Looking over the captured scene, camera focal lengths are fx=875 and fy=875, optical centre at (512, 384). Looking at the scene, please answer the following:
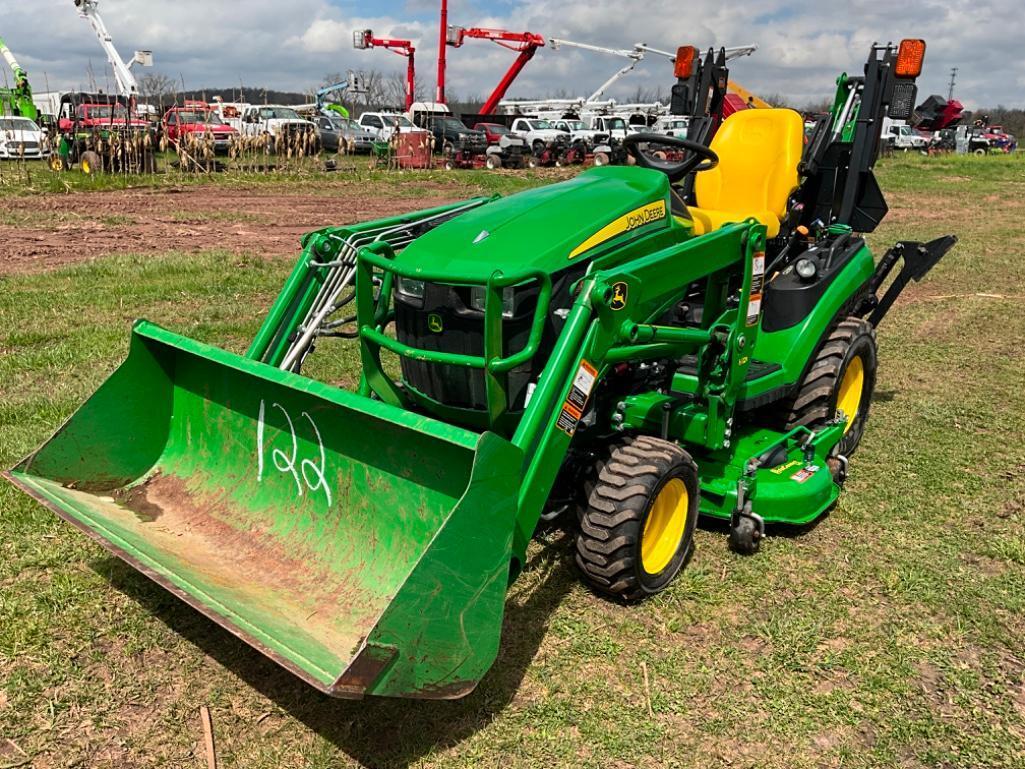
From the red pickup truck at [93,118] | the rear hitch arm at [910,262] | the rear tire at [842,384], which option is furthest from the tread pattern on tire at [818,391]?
the red pickup truck at [93,118]

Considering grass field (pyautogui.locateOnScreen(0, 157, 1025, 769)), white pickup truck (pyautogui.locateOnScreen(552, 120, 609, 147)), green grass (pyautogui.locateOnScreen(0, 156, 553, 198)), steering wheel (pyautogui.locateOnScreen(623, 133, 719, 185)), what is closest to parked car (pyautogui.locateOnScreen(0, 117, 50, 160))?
green grass (pyautogui.locateOnScreen(0, 156, 553, 198))

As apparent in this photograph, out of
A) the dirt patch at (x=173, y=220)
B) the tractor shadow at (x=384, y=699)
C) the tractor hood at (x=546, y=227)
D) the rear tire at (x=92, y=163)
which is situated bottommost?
the tractor shadow at (x=384, y=699)

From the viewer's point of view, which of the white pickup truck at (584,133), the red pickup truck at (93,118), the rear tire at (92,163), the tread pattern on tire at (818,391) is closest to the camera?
the tread pattern on tire at (818,391)

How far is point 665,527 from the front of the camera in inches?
137

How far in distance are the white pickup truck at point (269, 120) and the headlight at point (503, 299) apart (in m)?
22.3

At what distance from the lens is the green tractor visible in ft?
8.50

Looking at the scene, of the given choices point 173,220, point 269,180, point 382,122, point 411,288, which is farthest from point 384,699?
point 382,122

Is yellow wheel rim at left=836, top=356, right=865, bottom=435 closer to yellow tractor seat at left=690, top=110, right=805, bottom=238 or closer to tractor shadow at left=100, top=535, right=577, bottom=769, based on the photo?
yellow tractor seat at left=690, top=110, right=805, bottom=238

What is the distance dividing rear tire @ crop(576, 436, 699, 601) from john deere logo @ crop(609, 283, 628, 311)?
0.57 m

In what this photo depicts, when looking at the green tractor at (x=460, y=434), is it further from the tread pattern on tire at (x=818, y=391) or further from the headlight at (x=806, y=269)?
the headlight at (x=806, y=269)

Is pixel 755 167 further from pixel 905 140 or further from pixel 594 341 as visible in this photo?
pixel 905 140

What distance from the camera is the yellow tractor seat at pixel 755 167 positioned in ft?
16.2

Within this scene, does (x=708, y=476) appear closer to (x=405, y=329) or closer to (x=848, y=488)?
(x=848, y=488)

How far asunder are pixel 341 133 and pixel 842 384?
23236 millimetres
